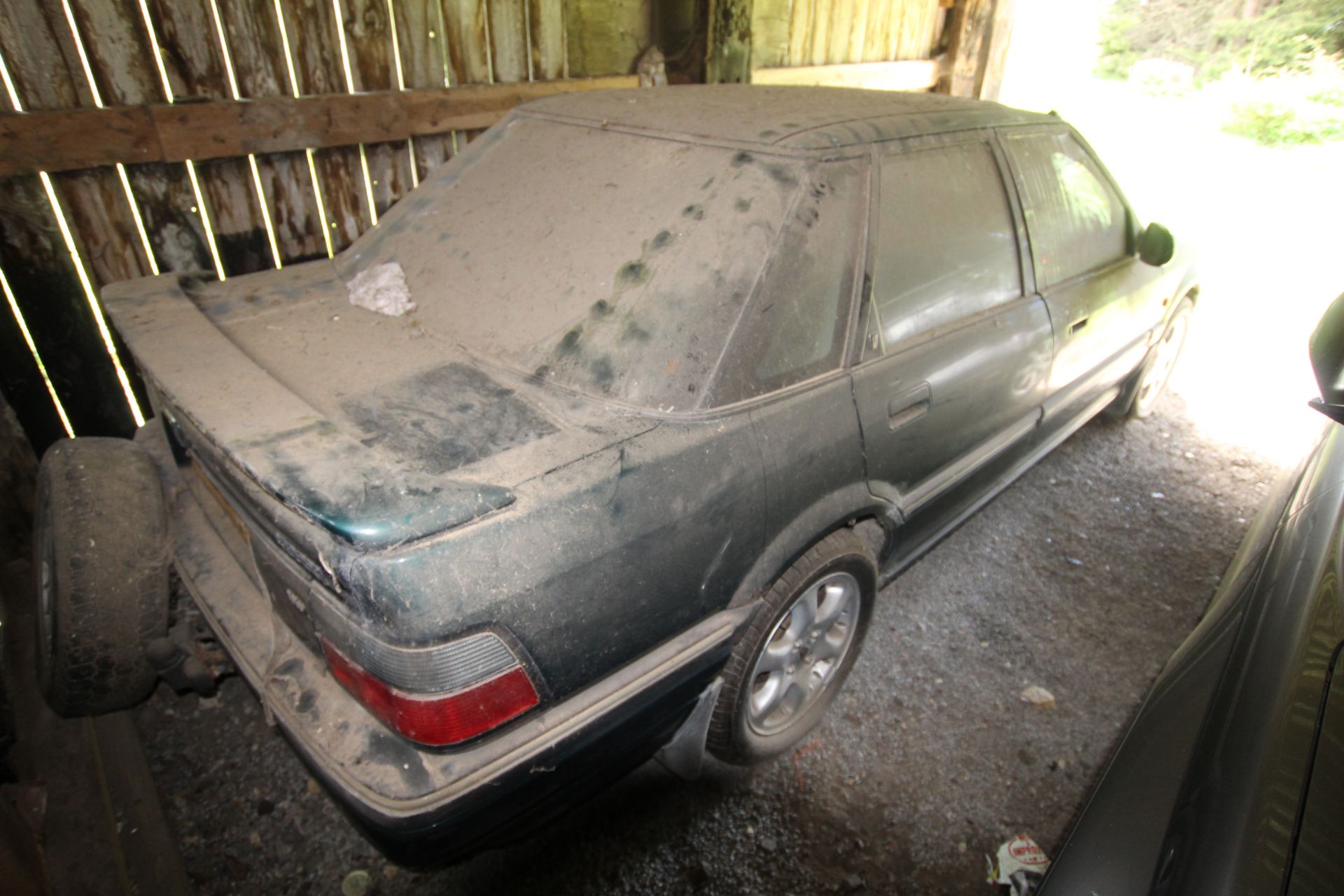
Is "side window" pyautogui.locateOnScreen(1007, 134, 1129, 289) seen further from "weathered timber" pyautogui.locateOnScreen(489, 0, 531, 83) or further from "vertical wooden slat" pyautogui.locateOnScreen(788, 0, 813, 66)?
"vertical wooden slat" pyautogui.locateOnScreen(788, 0, 813, 66)

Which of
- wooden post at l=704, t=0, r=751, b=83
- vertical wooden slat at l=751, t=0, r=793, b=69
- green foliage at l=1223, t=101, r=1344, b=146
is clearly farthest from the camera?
green foliage at l=1223, t=101, r=1344, b=146

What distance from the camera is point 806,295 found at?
181cm

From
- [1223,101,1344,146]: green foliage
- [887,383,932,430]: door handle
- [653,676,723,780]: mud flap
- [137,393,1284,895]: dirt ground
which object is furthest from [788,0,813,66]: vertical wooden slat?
[1223,101,1344,146]: green foliage

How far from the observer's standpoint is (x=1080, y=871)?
113cm

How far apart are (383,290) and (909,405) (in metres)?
1.62

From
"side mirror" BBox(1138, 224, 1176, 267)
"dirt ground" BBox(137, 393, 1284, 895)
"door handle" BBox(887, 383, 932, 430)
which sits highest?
"side mirror" BBox(1138, 224, 1176, 267)

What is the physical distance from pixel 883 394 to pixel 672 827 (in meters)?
1.38

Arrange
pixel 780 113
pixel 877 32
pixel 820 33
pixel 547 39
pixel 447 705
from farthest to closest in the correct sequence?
pixel 877 32
pixel 820 33
pixel 547 39
pixel 780 113
pixel 447 705

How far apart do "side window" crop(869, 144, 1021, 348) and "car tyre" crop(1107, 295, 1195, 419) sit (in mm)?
2000

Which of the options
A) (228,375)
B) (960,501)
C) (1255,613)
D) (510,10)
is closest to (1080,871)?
(1255,613)

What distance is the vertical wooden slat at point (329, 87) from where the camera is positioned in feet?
10.7

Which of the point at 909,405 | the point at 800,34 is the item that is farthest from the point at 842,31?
the point at 909,405

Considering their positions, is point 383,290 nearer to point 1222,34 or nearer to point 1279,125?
point 1279,125

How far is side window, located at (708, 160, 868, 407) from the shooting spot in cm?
170
